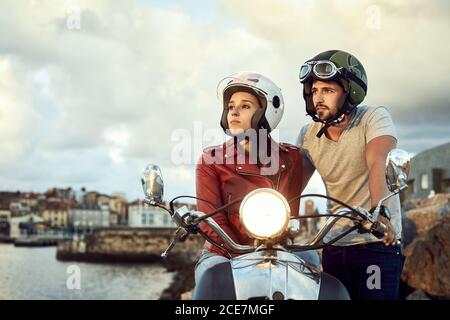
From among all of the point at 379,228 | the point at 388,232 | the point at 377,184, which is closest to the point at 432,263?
the point at 377,184

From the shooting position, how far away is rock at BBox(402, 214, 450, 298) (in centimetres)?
1611

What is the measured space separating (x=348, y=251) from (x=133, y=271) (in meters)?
127

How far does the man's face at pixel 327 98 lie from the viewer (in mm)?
4367

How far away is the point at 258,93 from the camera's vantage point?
13.8ft

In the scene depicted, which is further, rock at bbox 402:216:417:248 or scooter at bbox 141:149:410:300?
rock at bbox 402:216:417:248

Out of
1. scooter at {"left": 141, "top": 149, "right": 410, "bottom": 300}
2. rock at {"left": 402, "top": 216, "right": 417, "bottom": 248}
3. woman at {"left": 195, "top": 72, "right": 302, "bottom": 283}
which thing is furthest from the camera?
rock at {"left": 402, "top": 216, "right": 417, "bottom": 248}

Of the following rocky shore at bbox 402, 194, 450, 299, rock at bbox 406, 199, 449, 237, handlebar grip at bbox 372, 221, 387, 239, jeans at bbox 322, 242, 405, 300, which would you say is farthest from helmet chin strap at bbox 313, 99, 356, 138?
rock at bbox 406, 199, 449, 237

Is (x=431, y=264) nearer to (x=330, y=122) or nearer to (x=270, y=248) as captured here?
(x=330, y=122)

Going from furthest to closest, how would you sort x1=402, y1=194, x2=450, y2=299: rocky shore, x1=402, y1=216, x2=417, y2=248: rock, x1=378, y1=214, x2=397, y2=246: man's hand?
x1=402, y1=216, x2=417, y2=248: rock → x1=402, y1=194, x2=450, y2=299: rocky shore → x1=378, y1=214, x2=397, y2=246: man's hand

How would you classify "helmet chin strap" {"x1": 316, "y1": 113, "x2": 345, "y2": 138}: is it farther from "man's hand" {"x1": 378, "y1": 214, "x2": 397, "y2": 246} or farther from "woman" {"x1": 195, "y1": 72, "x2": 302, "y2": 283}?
"man's hand" {"x1": 378, "y1": 214, "x2": 397, "y2": 246}

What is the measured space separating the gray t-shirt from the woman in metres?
0.21

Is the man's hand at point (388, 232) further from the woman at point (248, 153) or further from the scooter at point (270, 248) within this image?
the woman at point (248, 153)

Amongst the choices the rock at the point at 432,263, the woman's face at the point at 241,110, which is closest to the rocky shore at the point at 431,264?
the rock at the point at 432,263
